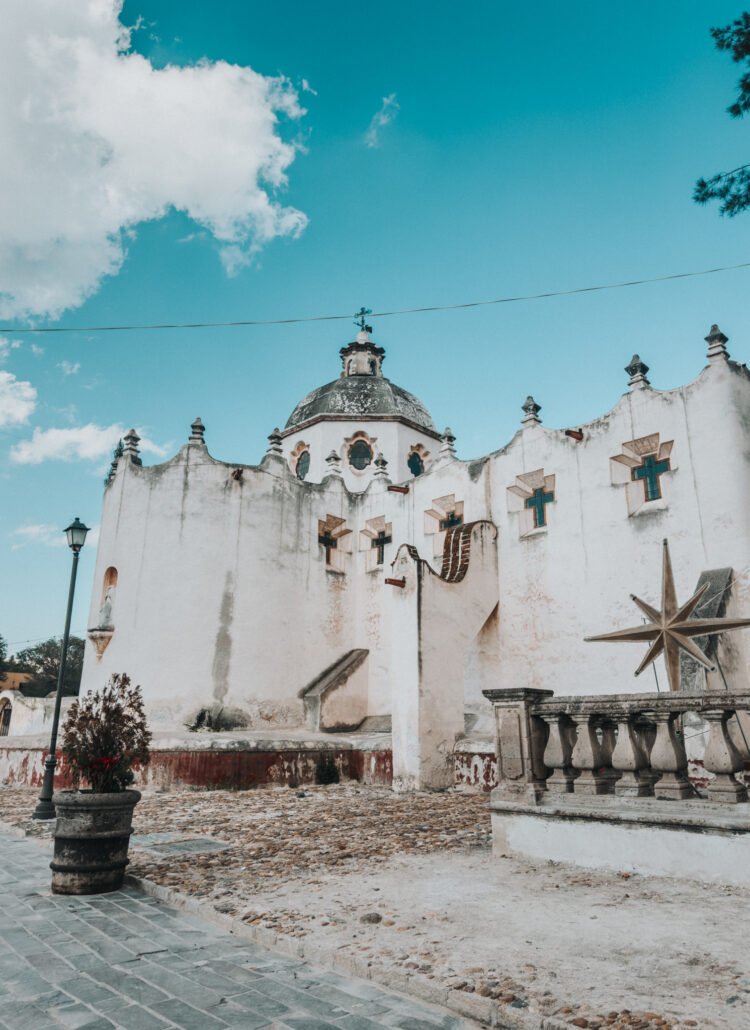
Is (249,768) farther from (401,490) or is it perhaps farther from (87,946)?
(87,946)

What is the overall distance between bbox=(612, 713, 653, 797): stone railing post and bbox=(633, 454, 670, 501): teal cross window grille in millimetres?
9332

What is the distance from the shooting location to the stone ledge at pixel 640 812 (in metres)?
5.56

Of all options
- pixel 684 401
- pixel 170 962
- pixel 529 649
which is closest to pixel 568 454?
pixel 684 401

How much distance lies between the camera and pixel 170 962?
14.0 feet

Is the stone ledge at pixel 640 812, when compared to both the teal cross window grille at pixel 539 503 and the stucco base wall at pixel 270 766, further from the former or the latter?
the teal cross window grille at pixel 539 503

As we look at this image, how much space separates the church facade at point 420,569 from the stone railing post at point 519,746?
249 inches

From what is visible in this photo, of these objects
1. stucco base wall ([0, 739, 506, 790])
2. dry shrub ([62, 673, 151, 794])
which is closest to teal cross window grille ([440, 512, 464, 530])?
stucco base wall ([0, 739, 506, 790])

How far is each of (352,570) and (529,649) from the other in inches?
269

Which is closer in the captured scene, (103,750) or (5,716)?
(103,750)

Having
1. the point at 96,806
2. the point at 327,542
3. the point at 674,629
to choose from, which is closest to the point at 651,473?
the point at 674,629

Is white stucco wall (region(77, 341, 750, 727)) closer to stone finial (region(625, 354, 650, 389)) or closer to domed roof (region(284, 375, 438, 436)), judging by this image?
stone finial (region(625, 354, 650, 389))

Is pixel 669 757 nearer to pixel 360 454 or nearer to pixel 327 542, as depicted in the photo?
pixel 327 542

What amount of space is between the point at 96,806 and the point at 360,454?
20.7 m

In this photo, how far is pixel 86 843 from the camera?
6.08 meters
